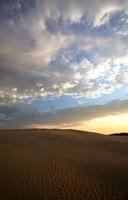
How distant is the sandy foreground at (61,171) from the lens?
595 inches

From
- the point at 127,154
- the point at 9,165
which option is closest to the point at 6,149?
the point at 9,165

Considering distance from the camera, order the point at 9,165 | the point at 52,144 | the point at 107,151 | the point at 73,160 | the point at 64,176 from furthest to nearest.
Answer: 1. the point at 52,144
2. the point at 107,151
3. the point at 73,160
4. the point at 9,165
5. the point at 64,176

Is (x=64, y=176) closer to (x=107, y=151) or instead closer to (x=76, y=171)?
(x=76, y=171)

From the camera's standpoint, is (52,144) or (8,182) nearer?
(8,182)

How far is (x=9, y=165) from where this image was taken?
18859 millimetres

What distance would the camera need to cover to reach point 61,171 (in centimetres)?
1828

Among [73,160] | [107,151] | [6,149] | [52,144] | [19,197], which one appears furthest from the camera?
[52,144]

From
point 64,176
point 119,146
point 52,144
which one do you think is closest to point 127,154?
point 119,146

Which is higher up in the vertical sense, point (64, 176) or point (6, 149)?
point (6, 149)

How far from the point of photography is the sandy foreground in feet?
49.6

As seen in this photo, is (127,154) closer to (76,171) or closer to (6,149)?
(76,171)

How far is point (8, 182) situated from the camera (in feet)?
53.1

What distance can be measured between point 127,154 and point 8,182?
1117cm

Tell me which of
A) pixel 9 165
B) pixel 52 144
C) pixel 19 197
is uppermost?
pixel 52 144
